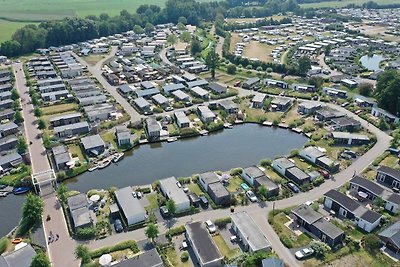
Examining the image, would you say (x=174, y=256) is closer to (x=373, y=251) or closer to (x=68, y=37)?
(x=373, y=251)

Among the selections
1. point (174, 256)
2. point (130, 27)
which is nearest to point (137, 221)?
point (174, 256)

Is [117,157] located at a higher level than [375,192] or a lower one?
higher

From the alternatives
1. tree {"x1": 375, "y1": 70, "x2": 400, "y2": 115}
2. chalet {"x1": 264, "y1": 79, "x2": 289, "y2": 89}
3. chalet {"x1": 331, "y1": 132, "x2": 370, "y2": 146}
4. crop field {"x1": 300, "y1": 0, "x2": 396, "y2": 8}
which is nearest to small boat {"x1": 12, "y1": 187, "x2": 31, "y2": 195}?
chalet {"x1": 331, "y1": 132, "x2": 370, "y2": 146}

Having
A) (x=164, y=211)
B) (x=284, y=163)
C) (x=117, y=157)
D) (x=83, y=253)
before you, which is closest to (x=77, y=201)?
(x=83, y=253)

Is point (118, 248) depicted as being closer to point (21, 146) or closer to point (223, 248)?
point (223, 248)

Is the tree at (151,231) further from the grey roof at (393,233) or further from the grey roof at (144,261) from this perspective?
the grey roof at (393,233)

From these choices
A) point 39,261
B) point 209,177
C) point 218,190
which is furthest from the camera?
point 209,177

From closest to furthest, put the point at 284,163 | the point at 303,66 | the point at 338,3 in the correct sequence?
the point at 284,163 → the point at 303,66 → the point at 338,3
